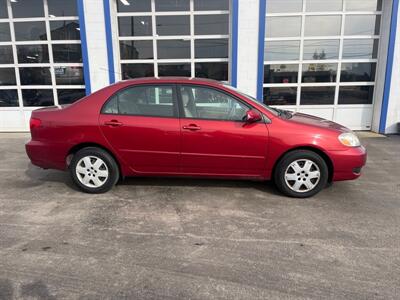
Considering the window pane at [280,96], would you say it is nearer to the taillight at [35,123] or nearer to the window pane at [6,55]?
the taillight at [35,123]

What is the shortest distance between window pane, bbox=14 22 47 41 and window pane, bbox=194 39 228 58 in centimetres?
410

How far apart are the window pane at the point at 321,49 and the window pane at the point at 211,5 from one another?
90.1 inches

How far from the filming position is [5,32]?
28.1 ft

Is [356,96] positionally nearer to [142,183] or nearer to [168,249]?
[142,183]

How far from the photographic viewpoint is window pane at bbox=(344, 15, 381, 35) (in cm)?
812

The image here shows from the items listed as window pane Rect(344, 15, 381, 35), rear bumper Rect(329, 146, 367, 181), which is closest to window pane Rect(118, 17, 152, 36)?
window pane Rect(344, 15, 381, 35)

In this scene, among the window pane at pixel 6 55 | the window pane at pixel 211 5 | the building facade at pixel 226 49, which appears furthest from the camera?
the window pane at pixel 6 55

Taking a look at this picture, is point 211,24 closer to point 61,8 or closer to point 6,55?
point 61,8

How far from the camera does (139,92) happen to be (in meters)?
4.23

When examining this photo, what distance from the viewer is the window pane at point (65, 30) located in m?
8.32

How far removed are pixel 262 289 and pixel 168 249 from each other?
0.96m

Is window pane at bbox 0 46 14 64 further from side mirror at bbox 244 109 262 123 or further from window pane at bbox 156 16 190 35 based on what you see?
side mirror at bbox 244 109 262 123

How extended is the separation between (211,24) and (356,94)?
168 inches

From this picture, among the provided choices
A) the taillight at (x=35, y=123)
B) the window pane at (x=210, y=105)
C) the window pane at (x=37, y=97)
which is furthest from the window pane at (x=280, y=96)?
the window pane at (x=37, y=97)
